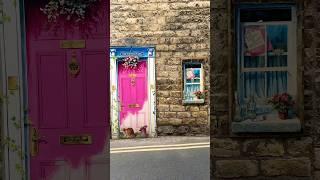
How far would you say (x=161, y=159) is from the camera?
9.62m

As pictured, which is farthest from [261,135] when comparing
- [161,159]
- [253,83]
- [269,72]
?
[161,159]

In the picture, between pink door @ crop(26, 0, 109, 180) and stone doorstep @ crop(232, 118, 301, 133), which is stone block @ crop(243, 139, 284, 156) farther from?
pink door @ crop(26, 0, 109, 180)

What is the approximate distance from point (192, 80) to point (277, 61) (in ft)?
25.7

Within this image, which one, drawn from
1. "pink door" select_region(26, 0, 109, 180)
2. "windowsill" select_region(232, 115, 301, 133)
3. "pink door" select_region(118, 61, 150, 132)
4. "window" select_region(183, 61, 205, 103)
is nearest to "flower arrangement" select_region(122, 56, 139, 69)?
"pink door" select_region(118, 61, 150, 132)

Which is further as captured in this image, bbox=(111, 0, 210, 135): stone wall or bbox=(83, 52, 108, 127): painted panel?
bbox=(111, 0, 210, 135): stone wall

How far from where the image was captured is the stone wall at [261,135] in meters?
4.92

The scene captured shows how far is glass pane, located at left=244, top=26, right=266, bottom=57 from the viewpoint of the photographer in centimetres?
502

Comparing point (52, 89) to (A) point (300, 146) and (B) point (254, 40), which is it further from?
(A) point (300, 146)

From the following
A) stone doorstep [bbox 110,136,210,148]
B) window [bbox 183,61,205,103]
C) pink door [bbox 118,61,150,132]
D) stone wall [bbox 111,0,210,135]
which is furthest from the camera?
pink door [bbox 118,61,150,132]

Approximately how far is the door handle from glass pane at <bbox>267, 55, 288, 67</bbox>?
251 cm

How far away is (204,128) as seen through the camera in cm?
1284

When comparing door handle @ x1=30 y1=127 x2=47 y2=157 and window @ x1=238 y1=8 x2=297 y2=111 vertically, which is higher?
window @ x1=238 y1=8 x2=297 y2=111

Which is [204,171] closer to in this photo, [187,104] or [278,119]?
[278,119]

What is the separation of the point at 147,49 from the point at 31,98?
8.01 m
